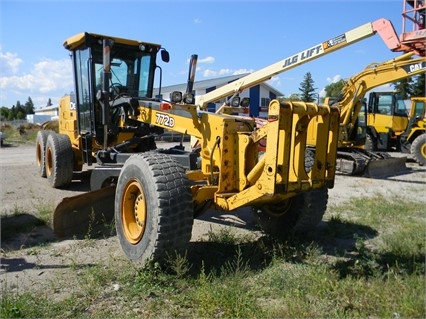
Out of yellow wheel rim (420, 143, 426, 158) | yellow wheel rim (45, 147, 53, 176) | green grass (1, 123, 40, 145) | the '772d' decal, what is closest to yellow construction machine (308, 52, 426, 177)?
yellow wheel rim (420, 143, 426, 158)

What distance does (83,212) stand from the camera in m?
5.84

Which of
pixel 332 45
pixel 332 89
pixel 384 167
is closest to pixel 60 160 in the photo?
pixel 332 45

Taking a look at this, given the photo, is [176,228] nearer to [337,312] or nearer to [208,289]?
[208,289]

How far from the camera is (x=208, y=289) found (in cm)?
378

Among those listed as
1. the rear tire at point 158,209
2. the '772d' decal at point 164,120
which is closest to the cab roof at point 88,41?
the '772d' decal at point 164,120

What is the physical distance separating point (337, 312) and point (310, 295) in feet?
1.18

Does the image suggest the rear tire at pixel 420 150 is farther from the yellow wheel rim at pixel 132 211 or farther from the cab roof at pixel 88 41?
the yellow wheel rim at pixel 132 211

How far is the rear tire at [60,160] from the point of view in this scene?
8523 mm

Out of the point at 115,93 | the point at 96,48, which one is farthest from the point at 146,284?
the point at 96,48

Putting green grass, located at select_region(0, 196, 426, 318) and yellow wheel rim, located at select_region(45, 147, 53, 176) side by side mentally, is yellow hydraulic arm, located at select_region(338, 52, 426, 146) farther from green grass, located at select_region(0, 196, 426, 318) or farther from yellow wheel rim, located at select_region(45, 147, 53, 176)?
yellow wheel rim, located at select_region(45, 147, 53, 176)

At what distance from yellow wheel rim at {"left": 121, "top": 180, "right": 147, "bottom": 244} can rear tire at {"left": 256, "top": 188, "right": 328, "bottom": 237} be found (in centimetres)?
183

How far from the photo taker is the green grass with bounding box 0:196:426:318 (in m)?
3.48

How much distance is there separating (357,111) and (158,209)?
1029cm

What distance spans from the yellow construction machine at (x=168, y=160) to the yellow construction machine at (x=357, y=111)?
20.5 feet
